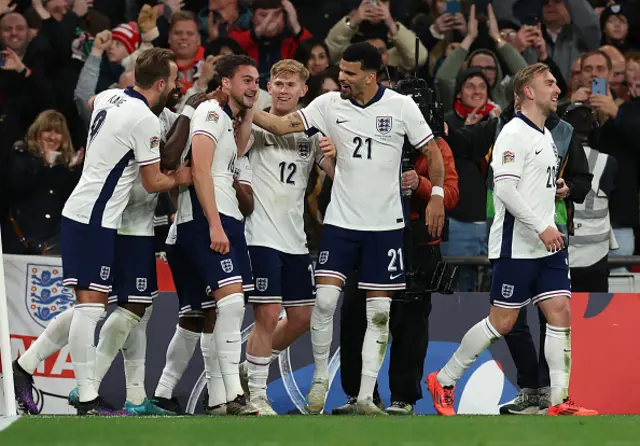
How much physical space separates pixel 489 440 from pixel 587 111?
4.95 metres

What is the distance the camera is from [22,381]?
9.45 metres

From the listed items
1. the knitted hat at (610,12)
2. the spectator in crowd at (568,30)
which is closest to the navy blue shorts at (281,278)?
the spectator in crowd at (568,30)

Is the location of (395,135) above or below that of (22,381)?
above

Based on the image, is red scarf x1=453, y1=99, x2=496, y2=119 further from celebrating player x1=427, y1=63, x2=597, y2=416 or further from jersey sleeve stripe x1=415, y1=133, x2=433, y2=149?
jersey sleeve stripe x1=415, y1=133, x2=433, y2=149

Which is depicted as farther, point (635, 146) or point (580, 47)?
point (580, 47)

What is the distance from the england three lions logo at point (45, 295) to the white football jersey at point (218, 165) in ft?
7.64

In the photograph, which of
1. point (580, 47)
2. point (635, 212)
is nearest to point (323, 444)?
point (635, 212)

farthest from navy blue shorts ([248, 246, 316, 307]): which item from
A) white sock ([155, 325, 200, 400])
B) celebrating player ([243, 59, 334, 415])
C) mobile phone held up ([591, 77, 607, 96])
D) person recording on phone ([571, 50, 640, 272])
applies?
mobile phone held up ([591, 77, 607, 96])

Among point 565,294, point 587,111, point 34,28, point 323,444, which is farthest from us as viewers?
point 34,28

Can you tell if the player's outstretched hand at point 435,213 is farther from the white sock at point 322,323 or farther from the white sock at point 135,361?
the white sock at point 135,361

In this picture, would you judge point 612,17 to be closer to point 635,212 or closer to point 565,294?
point 635,212

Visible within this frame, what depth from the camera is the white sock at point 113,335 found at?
8969 millimetres

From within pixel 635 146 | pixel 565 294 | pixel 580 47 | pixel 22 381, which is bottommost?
pixel 22 381

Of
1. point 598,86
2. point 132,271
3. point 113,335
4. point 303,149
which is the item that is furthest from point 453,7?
point 113,335
